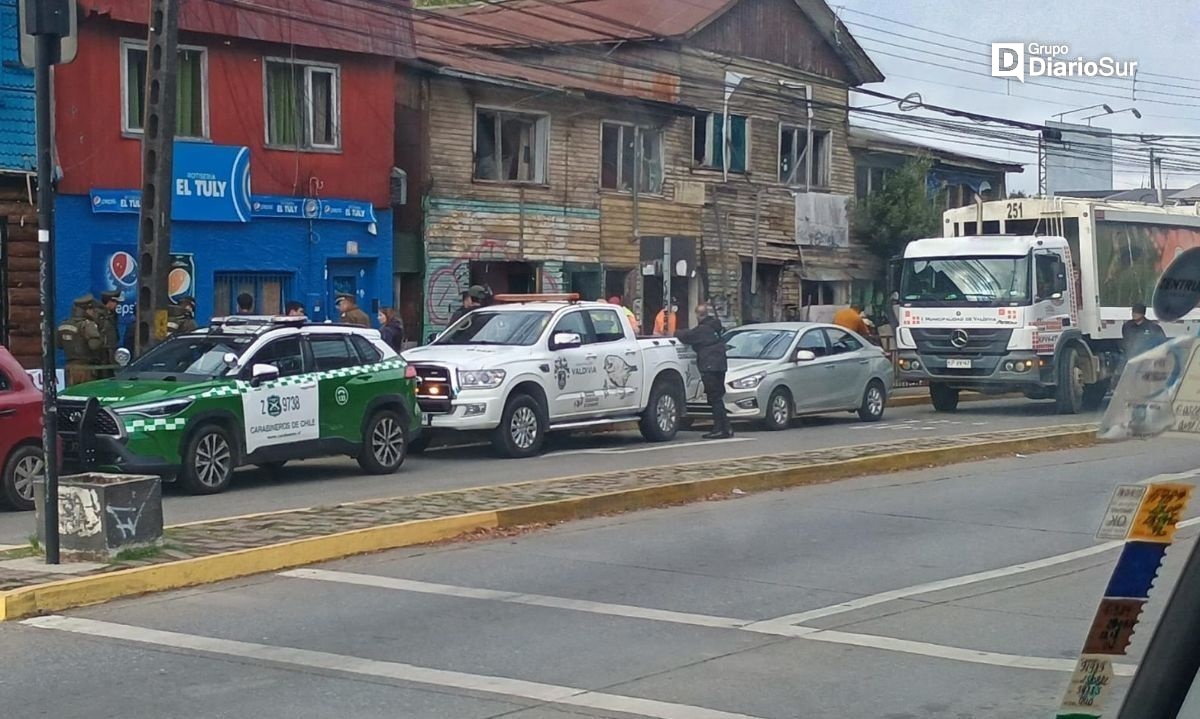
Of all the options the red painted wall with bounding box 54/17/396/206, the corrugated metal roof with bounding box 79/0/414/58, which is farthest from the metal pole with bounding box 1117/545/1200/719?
the corrugated metal roof with bounding box 79/0/414/58

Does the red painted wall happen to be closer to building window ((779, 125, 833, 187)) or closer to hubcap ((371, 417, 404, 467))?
hubcap ((371, 417, 404, 467))

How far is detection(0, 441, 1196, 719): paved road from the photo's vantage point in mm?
6945

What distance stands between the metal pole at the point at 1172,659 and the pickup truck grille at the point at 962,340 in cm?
2122

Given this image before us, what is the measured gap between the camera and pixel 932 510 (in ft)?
43.9

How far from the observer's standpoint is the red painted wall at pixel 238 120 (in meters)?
22.5

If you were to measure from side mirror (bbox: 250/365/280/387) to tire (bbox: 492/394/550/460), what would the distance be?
3410 millimetres

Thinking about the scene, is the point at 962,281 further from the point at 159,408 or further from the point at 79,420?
the point at 79,420

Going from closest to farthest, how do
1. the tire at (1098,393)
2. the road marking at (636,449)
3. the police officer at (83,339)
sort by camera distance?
the tire at (1098,393) → the road marking at (636,449) → the police officer at (83,339)

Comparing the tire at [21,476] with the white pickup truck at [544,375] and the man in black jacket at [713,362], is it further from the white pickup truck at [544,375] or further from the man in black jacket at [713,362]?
the man in black jacket at [713,362]

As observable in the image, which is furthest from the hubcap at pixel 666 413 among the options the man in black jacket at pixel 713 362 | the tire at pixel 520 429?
the tire at pixel 520 429

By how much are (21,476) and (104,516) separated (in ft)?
13.4

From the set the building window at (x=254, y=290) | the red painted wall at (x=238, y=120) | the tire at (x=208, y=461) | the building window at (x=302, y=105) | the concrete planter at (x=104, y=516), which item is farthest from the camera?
the building window at (x=302, y=105)

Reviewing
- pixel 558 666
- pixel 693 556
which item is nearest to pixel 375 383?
pixel 693 556

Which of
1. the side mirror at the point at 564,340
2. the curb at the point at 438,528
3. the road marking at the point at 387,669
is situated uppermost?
the side mirror at the point at 564,340
